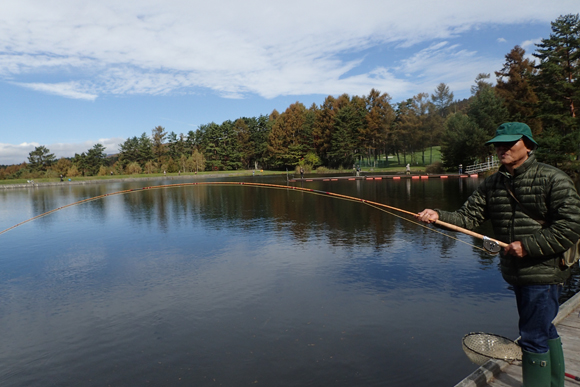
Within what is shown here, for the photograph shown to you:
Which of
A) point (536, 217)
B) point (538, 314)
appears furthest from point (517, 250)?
point (538, 314)

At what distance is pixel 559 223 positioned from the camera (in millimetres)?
3381

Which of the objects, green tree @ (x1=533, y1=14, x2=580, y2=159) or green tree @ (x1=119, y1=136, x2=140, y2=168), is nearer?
green tree @ (x1=533, y1=14, x2=580, y2=159)

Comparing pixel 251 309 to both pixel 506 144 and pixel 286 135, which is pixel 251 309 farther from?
pixel 286 135

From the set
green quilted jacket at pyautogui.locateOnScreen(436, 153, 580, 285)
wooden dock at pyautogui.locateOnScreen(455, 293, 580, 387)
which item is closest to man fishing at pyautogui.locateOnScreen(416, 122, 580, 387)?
green quilted jacket at pyautogui.locateOnScreen(436, 153, 580, 285)

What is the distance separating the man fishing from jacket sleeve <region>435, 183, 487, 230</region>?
0.37 m

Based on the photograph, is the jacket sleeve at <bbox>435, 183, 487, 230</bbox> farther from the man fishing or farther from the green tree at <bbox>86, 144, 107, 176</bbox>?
the green tree at <bbox>86, 144, 107, 176</bbox>

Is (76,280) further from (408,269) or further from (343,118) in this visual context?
(343,118)

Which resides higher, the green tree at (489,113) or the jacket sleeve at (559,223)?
the green tree at (489,113)

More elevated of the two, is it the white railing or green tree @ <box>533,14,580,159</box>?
green tree @ <box>533,14,580,159</box>

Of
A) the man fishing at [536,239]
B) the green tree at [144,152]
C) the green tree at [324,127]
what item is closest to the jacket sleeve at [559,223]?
the man fishing at [536,239]

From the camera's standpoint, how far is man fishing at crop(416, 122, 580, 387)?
11.1 feet

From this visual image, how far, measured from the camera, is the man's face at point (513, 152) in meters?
3.62

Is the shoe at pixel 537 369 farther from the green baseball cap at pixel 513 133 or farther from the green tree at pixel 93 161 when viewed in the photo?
the green tree at pixel 93 161

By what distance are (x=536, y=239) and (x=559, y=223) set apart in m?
0.23
